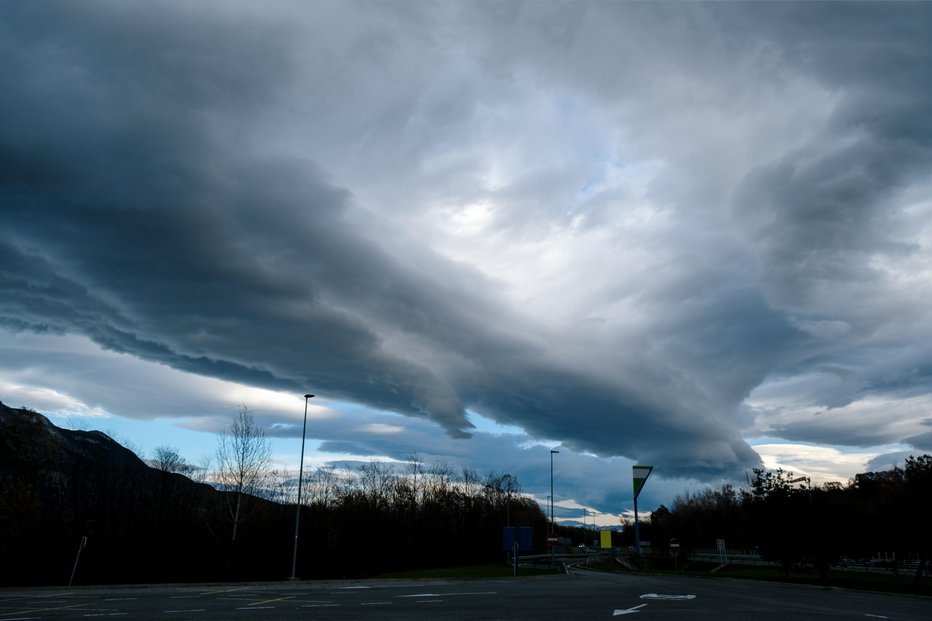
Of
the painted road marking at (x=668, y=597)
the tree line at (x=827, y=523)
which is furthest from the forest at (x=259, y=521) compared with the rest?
the painted road marking at (x=668, y=597)

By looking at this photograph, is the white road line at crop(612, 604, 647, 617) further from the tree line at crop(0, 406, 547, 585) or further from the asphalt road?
the tree line at crop(0, 406, 547, 585)

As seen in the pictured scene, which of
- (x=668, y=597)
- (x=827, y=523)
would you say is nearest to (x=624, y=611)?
(x=668, y=597)

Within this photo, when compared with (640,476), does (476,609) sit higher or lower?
lower

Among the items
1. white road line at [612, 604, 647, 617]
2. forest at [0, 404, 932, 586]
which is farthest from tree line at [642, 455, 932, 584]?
white road line at [612, 604, 647, 617]

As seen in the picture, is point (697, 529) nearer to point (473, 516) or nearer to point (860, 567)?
point (473, 516)

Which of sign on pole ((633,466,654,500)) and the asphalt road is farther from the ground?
sign on pole ((633,466,654,500))

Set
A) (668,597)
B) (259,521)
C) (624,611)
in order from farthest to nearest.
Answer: (259,521) < (668,597) < (624,611)

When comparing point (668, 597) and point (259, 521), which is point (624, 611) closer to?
point (668, 597)

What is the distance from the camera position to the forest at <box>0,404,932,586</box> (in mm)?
44469

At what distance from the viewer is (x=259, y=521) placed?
69.1 m

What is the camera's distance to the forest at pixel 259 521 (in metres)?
44.5

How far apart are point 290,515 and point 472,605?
61722 mm

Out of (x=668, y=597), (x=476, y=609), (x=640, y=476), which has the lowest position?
(x=668, y=597)

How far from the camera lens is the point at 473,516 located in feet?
343
